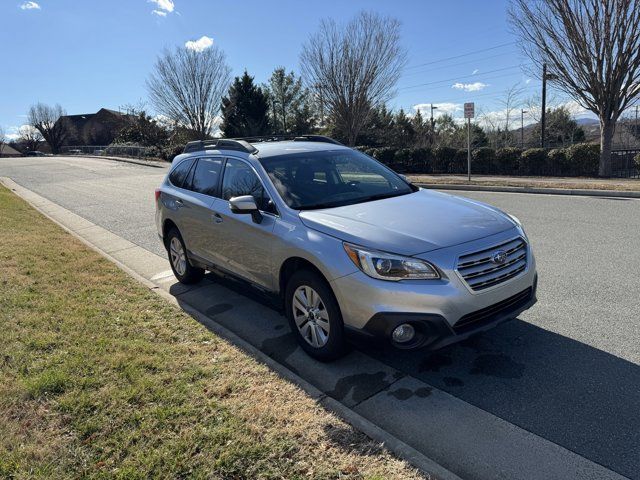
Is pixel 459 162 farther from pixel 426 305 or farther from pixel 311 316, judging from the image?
pixel 426 305

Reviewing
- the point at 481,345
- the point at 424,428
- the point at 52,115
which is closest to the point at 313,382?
the point at 424,428

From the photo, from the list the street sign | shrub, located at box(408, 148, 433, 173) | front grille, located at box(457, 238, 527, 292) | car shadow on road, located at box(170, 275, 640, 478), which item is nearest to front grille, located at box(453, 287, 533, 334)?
front grille, located at box(457, 238, 527, 292)

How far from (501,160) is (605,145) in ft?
13.5

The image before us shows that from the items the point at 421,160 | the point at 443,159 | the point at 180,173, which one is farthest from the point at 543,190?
the point at 180,173

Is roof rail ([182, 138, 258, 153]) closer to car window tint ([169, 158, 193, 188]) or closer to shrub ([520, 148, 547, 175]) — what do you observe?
car window tint ([169, 158, 193, 188])

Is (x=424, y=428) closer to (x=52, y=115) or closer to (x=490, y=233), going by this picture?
(x=490, y=233)

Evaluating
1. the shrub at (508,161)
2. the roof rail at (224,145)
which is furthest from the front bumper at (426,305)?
the shrub at (508,161)

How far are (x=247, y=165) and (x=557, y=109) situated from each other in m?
43.9

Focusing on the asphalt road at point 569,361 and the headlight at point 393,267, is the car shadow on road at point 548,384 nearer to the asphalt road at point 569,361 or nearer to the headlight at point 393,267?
the asphalt road at point 569,361

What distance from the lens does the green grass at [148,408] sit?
2.60 meters

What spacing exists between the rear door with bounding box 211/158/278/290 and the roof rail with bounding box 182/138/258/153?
14 cm

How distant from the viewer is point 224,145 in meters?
5.14

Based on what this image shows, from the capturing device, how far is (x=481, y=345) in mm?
3926

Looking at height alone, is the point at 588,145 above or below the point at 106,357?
above
